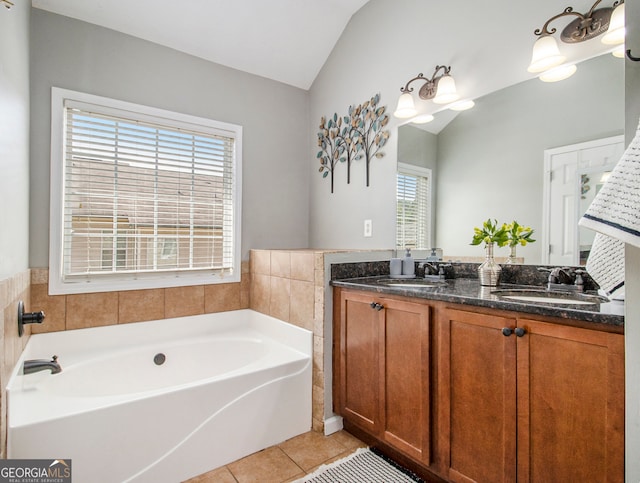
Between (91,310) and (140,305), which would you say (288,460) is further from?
(91,310)

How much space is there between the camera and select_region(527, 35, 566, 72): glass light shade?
1.63 metres

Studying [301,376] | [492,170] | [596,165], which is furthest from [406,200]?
[301,376]

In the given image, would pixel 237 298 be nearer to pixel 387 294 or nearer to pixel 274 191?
pixel 274 191

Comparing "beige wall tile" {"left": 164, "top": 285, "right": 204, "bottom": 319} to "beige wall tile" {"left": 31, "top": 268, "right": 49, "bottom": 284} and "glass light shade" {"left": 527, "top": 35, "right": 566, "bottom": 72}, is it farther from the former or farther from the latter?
"glass light shade" {"left": 527, "top": 35, "right": 566, "bottom": 72}

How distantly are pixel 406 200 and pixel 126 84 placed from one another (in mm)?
1980

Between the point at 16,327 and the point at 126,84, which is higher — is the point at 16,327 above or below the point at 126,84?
below

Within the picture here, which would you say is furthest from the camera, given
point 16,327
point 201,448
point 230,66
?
point 230,66

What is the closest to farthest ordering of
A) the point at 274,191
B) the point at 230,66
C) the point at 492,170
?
the point at 492,170
the point at 230,66
the point at 274,191

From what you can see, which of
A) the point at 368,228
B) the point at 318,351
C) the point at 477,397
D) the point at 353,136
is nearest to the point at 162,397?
the point at 318,351

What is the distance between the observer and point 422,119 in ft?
7.41

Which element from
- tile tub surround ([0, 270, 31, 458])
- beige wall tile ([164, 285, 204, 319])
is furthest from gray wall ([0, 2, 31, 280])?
beige wall tile ([164, 285, 204, 319])

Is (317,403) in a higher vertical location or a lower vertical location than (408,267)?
lower

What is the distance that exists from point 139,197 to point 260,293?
3.48 ft

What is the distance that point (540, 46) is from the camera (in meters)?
1.66
